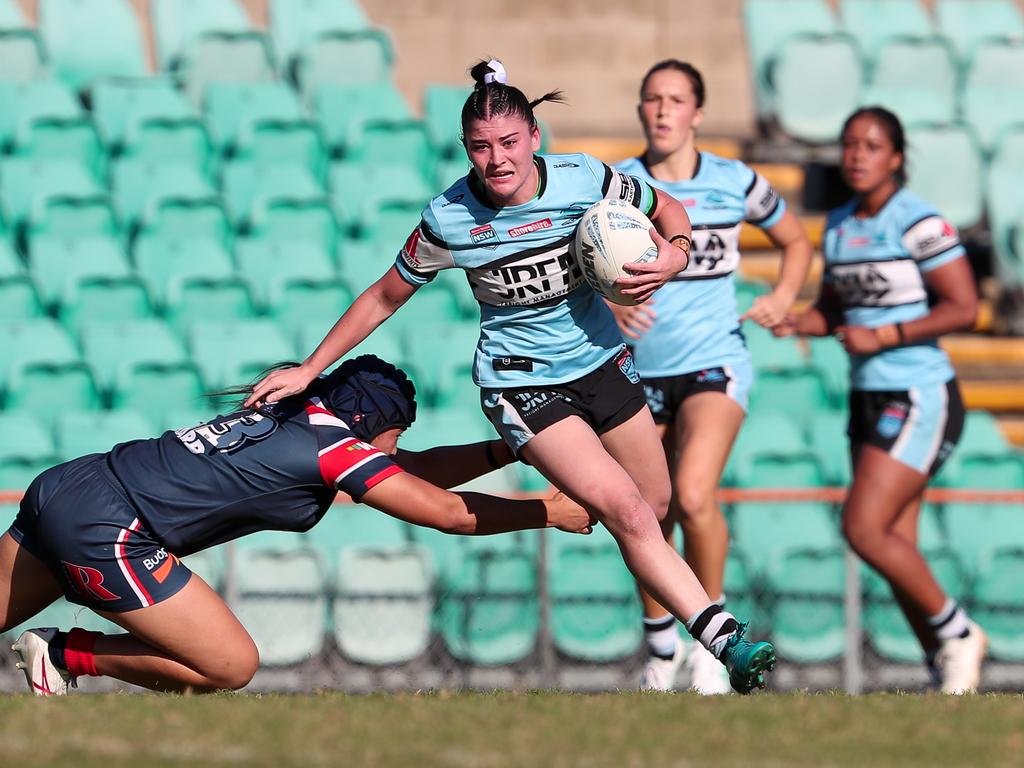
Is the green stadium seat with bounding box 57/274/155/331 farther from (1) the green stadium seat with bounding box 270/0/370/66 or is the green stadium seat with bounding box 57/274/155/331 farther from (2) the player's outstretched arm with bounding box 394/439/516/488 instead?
(2) the player's outstretched arm with bounding box 394/439/516/488

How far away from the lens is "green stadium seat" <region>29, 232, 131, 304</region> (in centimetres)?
1088

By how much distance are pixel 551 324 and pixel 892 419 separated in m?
2.59

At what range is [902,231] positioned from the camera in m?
7.71

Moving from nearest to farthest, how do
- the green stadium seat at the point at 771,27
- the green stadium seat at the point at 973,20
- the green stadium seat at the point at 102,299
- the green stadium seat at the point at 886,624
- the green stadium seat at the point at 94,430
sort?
the green stadium seat at the point at 94,430 → the green stadium seat at the point at 886,624 → the green stadium seat at the point at 102,299 → the green stadium seat at the point at 771,27 → the green stadium seat at the point at 973,20

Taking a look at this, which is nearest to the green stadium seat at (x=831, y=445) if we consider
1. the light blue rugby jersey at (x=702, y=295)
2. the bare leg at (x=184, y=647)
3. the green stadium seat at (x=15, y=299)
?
the light blue rugby jersey at (x=702, y=295)

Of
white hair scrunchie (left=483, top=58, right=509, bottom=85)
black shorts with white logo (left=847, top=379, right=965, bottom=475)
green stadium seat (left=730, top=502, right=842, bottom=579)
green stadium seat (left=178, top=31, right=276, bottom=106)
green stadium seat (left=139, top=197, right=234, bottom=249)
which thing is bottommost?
green stadium seat (left=730, top=502, right=842, bottom=579)

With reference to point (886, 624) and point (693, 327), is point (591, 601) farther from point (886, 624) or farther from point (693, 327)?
point (693, 327)

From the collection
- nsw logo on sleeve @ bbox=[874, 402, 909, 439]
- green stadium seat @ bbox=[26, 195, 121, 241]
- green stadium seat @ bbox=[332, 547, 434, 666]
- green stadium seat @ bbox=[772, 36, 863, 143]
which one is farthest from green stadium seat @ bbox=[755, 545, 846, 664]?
green stadium seat @ bbox=[772, 36, 863, 143]

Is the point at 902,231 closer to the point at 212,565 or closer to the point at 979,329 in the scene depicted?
the point at 212,565

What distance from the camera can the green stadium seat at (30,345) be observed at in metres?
9.89

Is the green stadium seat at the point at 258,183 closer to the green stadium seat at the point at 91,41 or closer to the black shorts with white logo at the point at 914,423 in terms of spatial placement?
the green stadium seat at the point at 91,41

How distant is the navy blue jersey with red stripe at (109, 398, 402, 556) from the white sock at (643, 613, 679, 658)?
72.0 inches

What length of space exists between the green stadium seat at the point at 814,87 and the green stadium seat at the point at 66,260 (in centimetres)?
593

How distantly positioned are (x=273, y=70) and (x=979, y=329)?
20.4ft
